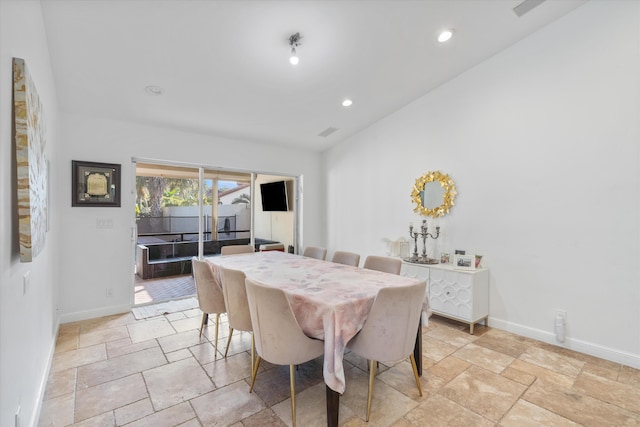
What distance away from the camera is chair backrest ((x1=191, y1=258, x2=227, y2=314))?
2.85 m

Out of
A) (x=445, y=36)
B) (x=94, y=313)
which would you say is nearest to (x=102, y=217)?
(x=94, y=313)

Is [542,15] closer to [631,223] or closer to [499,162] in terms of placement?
[499,162]

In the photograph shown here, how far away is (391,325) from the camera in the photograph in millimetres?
1914

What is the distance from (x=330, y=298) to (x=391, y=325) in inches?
16.7

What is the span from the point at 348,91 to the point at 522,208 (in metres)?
2.54

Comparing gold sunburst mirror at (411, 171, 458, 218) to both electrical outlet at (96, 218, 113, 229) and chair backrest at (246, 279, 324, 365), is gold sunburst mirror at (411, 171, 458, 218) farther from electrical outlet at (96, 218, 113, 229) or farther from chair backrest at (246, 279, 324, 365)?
electrical outlet at (96, 218, 113, 229)

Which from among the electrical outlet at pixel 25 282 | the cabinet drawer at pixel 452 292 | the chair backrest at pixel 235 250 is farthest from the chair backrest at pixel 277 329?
the cabinet drawer at pixel 452 292

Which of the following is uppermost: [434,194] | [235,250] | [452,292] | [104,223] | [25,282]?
[434,194]

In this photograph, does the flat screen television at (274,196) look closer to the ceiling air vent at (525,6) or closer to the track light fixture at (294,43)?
the track light fixture at (294,43)

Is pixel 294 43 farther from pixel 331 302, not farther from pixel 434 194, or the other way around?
pixel 434 194

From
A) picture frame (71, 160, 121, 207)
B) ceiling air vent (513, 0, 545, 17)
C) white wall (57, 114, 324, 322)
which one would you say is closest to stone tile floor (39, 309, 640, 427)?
white wall (57, 114, 324, 322)

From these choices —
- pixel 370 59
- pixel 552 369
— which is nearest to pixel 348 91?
pixel 370 59

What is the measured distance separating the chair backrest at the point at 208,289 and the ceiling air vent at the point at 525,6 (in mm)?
3895

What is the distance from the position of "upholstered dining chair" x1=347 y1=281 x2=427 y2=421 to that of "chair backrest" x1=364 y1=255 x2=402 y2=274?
37.4 inches
